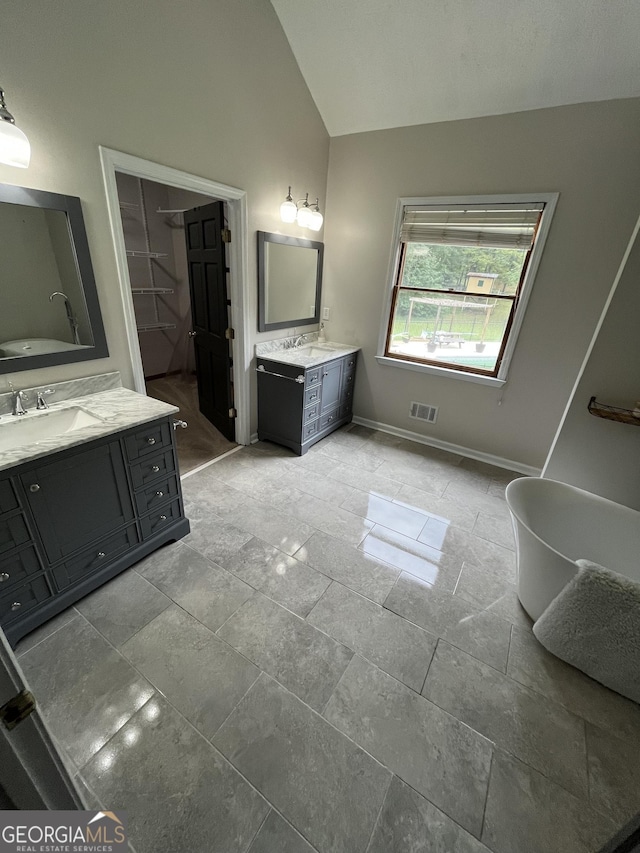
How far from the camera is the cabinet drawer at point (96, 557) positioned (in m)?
1.70

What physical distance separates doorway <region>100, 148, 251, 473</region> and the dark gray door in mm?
66

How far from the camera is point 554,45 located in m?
2.12

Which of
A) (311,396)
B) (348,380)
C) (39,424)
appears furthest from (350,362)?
(39,424)

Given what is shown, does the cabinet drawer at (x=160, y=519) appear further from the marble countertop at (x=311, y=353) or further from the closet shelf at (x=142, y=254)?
the closet shelf at (x=142, y=254)

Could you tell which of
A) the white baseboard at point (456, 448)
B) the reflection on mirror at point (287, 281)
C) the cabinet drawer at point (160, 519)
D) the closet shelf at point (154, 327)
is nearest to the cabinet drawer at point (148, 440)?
the cabinet drawer at point (160, 519)

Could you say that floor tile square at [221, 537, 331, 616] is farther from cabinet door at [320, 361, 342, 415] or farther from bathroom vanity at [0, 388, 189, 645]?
cabinet door at [320, 361, 342, 415]

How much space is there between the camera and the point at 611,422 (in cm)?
210

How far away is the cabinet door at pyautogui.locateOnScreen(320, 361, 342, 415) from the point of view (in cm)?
331

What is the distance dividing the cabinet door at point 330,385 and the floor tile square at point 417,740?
2.28 m

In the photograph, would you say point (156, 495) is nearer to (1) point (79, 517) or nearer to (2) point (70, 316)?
(1) point (79, 517)

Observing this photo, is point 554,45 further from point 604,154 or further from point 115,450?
point 115,450

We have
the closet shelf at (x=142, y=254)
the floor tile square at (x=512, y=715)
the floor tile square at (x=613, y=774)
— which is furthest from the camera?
the closet shelf at (x=142, y=254)

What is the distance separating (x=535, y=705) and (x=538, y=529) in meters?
0.93

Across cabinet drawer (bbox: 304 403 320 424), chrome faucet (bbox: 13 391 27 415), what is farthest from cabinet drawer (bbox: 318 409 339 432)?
chrome faucet (bbox: 13 391 27 415)
